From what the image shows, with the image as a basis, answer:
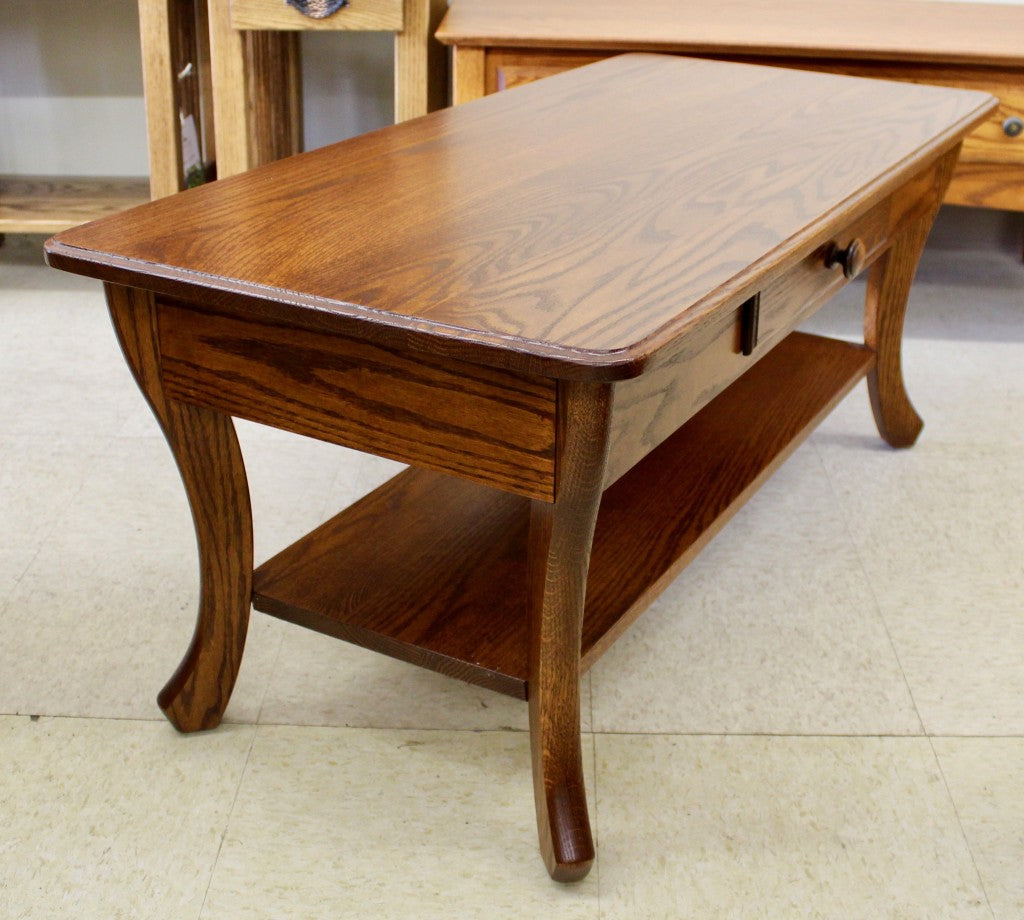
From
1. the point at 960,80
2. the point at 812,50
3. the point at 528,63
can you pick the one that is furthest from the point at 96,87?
the point at 960,80

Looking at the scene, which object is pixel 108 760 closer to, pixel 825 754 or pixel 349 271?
pixel 349 271

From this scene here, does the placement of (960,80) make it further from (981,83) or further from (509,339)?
(509,339)

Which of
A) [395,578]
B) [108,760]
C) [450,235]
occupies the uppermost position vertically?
[450,235]

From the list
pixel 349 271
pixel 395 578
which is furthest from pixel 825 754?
pixel 349 271

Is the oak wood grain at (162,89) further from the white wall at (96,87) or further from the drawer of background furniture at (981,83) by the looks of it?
the drawer of background furniture at (981,83)

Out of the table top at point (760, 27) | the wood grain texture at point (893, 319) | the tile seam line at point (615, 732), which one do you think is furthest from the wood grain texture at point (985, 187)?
the tile seam line at point (615, 732)

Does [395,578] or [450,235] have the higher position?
[450,235]

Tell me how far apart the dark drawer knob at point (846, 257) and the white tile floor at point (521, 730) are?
508 millimetres

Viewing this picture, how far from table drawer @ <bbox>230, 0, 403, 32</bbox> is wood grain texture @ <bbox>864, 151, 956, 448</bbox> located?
1022 millimetres

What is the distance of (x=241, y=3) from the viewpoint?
7.59 feet

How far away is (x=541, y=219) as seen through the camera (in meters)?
1.23

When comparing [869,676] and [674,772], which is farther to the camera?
[869,676]

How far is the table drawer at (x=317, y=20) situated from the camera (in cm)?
231

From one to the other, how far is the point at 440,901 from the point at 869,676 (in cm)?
66
